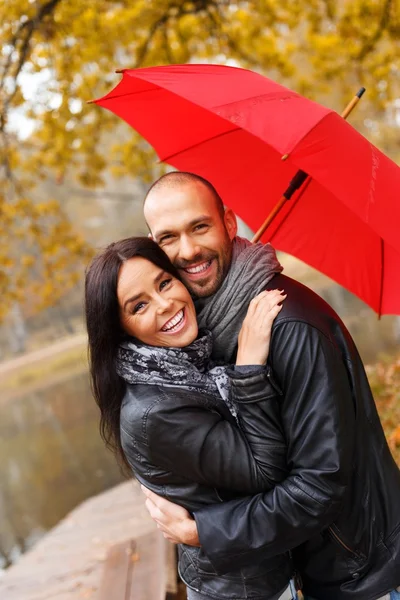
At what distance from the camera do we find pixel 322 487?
1.77m

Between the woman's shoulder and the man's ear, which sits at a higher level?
the man's ear

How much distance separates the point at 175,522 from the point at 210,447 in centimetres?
33

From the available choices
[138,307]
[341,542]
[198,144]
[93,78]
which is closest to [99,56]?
[93,78]

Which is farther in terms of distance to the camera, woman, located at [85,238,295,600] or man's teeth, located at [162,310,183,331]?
man's teeth, located at [162,310,183,331]

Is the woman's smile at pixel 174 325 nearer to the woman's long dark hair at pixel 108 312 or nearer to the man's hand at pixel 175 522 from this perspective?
the woman's long dark hair at pixel 108 312

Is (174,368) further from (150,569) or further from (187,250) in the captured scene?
(150,569)

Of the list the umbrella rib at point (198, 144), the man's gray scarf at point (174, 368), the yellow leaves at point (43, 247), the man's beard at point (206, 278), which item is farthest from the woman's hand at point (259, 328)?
the yellow leaves at point (43, 247)

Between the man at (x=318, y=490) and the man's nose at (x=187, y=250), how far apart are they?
0.55 ft

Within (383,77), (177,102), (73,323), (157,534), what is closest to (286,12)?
(383,77)

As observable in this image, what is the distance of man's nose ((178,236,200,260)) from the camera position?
2.18 meters

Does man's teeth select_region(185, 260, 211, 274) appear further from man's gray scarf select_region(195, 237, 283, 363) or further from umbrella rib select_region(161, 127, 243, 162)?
umbrella rib select_region(161, 127, 243, 162)

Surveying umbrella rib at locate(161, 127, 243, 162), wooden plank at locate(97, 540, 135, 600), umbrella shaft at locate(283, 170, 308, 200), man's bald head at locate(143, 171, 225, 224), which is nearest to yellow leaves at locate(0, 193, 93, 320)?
wooden plank at locate(97, 540, 135, 600)

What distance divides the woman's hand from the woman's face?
0.66 ft

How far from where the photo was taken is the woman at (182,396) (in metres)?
1.81
